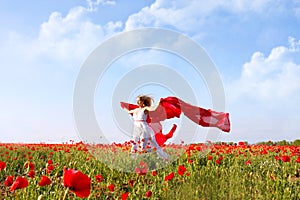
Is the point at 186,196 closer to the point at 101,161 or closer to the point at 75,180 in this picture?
the point at 75,180

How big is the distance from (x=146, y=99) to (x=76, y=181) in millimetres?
6723

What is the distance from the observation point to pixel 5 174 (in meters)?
8.27

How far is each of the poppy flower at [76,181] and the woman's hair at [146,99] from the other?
21.5 ft

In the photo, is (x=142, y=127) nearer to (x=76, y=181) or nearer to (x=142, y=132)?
(x=142, y=132)

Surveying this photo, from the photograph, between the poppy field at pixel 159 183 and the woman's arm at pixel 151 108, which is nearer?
the poppy field at pixel 159 183

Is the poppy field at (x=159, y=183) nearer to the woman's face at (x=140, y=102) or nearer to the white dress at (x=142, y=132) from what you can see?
the white dress at (x=142, y=132)

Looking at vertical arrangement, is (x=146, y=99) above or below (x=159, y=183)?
above

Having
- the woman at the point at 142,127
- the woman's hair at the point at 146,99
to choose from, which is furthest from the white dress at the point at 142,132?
the woman's hair at the point at 146,99

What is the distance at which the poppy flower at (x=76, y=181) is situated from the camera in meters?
2.75

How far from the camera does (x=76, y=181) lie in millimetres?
2773

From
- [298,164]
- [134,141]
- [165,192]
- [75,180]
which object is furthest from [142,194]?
[298,164]

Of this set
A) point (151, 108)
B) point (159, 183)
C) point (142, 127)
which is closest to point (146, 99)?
point (151, 108)

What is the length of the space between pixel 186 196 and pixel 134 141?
4535 millimetres

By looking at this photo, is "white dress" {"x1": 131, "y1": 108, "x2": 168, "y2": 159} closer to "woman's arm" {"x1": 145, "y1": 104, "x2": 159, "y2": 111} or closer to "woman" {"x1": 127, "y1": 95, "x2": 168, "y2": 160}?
"woman" {"x1": 127, "y1": 95, "x2": 168, "y2": 160}
